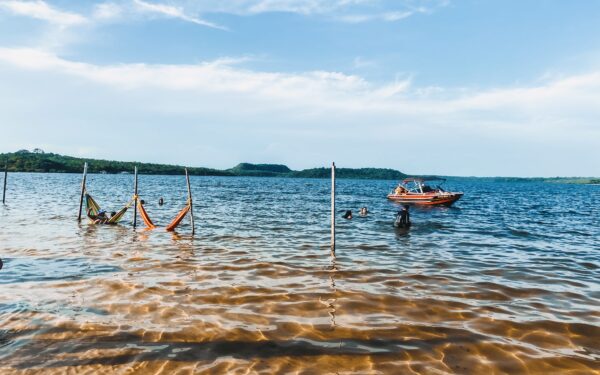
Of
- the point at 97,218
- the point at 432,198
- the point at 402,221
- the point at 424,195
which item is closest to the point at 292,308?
the point at 402,221

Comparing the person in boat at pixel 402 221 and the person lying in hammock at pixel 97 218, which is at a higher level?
the person in boat at pixel 402 221

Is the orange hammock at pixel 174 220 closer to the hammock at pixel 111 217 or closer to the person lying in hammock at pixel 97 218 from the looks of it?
the hammock at pixel 111 217

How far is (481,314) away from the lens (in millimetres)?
8703

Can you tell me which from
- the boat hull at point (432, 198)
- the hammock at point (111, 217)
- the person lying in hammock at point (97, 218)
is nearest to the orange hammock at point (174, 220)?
the hammock at point (111, 217)

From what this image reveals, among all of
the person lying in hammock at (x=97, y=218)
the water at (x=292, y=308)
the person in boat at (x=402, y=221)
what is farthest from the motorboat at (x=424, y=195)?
the person lying in hammock at (x=97, y=218)

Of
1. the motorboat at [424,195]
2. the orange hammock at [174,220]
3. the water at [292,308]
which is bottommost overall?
the water at [292,308]

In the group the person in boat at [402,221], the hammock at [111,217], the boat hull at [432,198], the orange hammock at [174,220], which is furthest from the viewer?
the boat hull at [432,198]

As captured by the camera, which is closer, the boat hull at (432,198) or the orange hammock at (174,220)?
the orange hammock at (174,220)

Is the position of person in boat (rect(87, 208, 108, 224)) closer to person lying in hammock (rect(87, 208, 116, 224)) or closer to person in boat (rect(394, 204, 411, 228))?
person lying in hammock (rect(87, 208, 116, 224))

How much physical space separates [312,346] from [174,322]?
2.89 meters

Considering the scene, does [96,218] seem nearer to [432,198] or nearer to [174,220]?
[174,220]

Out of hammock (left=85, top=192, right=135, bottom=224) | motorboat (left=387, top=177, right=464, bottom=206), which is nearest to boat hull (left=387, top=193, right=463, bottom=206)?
motorboat (left=387, top=177, right=464, bottom=206)

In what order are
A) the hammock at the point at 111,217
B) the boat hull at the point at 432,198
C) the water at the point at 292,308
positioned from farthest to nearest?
the boat hull at the point at 432,198 → the hammock at the point at 111,217 → the water at the point at 292,308

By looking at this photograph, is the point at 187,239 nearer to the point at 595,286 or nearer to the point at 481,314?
the point at 481,314
